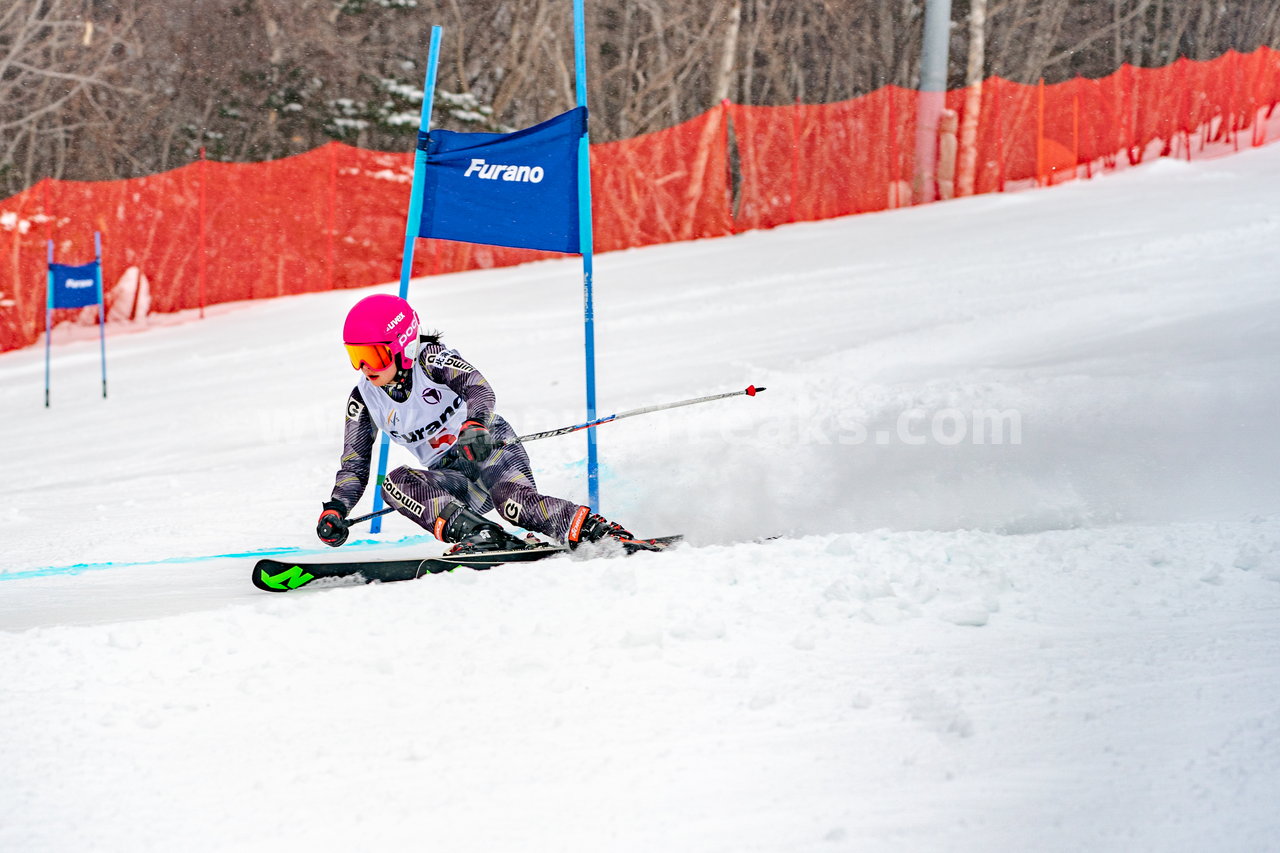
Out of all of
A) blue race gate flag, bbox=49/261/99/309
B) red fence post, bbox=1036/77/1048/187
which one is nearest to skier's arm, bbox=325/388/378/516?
blue race gate flag, bbox=49/261/99/309

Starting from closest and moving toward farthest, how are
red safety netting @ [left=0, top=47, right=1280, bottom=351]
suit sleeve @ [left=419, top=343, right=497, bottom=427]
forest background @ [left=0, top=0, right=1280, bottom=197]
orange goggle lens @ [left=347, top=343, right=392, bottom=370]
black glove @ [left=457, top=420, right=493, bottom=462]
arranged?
orange goggle lens @ [left=347, top=343, right=392, bottom=370] → black glove @ [left=457, top=420, right=493, bottom=462] → suit sleeve @ [left=419, top=343, right=497, bottom=427] → red safety netting @ [left=0, top=47, right=1280, bottom=351] → forest background @ [left=0, top=0, right=1280, bottom=197]

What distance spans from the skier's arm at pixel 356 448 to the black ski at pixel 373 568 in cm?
42

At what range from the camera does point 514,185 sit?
6.03m

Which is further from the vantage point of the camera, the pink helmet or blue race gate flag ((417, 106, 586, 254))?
blue race gate flag ((417, 106, 586, 254))

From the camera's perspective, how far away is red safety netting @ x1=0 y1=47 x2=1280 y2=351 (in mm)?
16312

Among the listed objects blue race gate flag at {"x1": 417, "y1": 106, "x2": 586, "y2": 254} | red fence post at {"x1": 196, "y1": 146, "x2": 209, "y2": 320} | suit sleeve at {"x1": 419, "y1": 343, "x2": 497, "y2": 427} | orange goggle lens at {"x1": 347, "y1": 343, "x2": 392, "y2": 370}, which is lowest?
red fence post at {"x1": 196, "y1": 146, "x2": 209, "y2": 320}

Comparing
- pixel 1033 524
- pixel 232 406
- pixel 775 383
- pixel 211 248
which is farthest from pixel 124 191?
pixel 1033 524

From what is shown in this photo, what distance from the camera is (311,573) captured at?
4840 mm

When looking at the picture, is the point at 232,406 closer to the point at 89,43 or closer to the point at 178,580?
the point at 178,580

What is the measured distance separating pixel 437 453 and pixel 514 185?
5.19 ft

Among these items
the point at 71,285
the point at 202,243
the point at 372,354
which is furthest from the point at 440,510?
the point at 202,243

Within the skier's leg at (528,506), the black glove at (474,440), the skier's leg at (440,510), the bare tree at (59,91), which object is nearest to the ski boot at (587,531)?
the skier's leg at (528,506)

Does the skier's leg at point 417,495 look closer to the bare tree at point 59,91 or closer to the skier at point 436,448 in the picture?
the skier at point 436,448

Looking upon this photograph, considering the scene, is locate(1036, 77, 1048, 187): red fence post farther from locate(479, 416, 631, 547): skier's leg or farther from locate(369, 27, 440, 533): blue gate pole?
locate(479, 416, 631, 547): skier's leg
